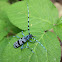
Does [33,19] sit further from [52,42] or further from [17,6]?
[52,42]

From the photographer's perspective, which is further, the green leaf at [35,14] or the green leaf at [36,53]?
the green leaf at [35,14]

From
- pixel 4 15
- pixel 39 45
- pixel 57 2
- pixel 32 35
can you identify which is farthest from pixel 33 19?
pixel 57 2

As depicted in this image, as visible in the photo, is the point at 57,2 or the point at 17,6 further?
the point at 57,2

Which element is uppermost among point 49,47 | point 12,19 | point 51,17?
point 51,17

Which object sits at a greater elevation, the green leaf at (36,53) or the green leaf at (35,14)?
the green leaf at (35,14)

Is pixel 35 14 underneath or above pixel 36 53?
above

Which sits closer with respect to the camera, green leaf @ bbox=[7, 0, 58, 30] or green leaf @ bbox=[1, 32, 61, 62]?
green leaf @ bbox=[1, 32, 61, 62]

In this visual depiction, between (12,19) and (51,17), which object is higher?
(51,17)

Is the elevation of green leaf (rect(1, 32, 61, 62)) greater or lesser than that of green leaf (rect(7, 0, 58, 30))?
lesser

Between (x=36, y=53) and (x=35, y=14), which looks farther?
(x=35, y=14)

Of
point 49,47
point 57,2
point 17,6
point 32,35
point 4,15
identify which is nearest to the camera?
point 49,47

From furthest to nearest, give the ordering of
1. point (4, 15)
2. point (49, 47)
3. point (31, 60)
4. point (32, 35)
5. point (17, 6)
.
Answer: point (4, 15) < point (17, 6) < point (32, 35) < point (49, 47) < point (31, 60)
